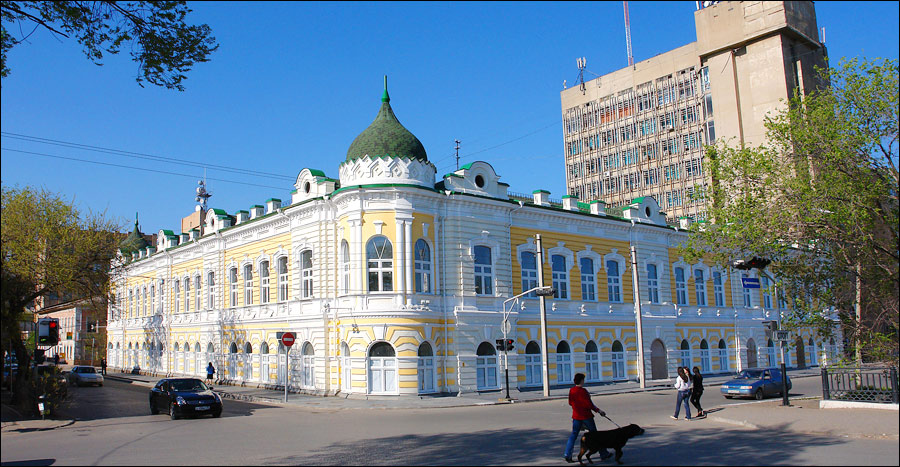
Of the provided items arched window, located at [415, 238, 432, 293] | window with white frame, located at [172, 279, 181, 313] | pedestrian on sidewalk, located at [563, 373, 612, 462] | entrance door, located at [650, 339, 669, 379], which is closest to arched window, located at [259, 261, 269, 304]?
arched window, located at [415, 238, 432, 293]

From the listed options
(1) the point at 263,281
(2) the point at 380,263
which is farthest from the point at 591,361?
(1) the point at 263,281

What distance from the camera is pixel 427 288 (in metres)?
30.7

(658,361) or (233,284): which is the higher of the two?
(233,284)

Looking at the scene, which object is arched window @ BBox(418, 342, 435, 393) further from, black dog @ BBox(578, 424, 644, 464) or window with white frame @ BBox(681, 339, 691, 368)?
window with white frame @ BBox(681, 339, 691, 368)

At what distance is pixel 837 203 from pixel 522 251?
1614 centimetres

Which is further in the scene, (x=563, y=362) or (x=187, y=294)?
(x=187, y=294)

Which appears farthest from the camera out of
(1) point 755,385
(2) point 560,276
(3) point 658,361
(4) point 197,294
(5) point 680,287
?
(4) point 197,294

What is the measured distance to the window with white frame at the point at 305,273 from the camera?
33.8 m

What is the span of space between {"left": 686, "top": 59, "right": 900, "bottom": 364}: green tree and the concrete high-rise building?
139ft

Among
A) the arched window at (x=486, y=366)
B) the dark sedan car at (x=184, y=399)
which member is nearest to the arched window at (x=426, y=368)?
the arched window at (x=486, y=366)

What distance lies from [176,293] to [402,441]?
120ft

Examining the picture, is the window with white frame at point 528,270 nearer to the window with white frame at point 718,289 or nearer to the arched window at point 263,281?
the arched window at point 263,281

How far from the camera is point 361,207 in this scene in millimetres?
30141

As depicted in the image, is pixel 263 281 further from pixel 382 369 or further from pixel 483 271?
pixel 483 271
